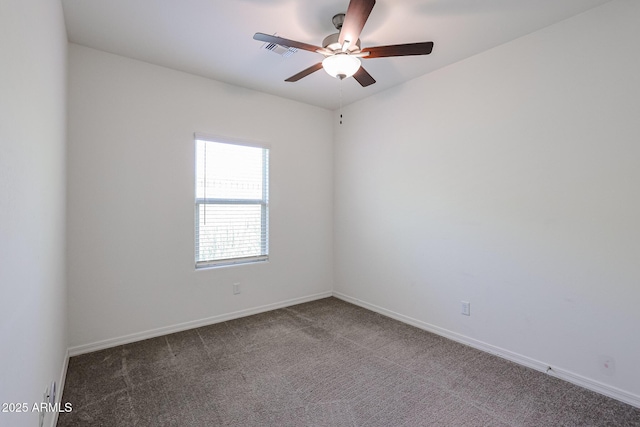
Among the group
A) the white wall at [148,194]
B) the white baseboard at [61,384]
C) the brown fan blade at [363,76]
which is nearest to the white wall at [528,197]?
the brown fan blade at [363,76]

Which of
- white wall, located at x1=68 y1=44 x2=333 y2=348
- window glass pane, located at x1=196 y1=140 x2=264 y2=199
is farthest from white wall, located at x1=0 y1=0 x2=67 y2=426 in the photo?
window glass pane, located at x1=196 y1=140 x2=264 y2=199

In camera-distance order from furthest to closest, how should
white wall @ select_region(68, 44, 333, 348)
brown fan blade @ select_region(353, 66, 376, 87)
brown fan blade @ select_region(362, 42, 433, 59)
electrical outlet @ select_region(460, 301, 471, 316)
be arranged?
electrical outlet @ select_region(460, 301, 471, 316), white wall @ select_region(68, 44, 333, 348), brown fan blade @ select_region(353, 66, 376, 87), brown fan blade @ select_region(362, 42, 433, 59)

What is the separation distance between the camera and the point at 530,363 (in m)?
2.61

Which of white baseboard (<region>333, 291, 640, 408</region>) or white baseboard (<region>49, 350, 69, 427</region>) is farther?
white baseboard (<region>333, 291, 640, 408</region>)

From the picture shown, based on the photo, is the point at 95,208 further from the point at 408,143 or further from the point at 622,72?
the point at 622,72

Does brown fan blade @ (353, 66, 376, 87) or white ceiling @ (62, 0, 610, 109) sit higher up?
white ceiling @ (62, 0, 610, 109)

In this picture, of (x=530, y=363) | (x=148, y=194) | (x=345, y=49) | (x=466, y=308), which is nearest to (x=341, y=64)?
(x=345, y=49)

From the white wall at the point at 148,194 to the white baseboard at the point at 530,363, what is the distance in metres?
1.69

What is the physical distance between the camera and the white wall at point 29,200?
3.41ft

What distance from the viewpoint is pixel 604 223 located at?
226 cm

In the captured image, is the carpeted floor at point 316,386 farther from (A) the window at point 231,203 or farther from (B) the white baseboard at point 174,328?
(A) the window at point 231,203

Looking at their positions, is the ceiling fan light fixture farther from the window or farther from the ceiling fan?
the window

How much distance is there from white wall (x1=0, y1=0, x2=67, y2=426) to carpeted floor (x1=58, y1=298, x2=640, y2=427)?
18.5 inches

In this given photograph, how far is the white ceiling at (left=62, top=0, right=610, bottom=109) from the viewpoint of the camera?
2.25 m
